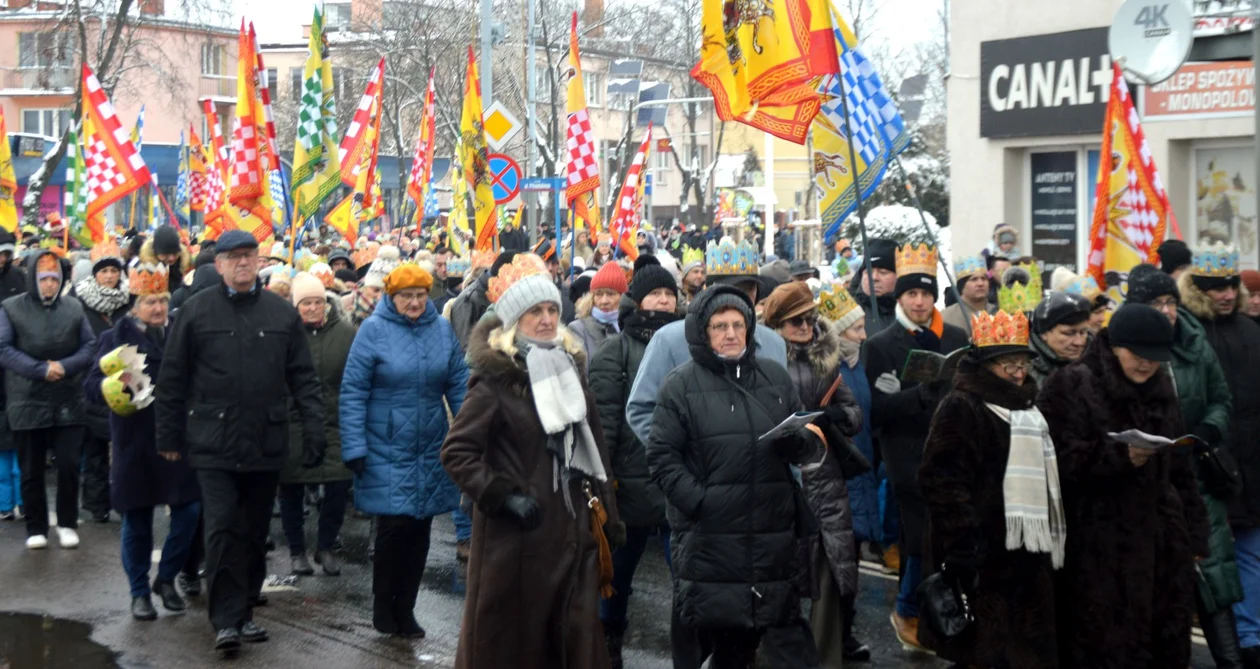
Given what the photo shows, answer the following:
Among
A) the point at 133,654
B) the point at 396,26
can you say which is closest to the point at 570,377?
the point at 133,654

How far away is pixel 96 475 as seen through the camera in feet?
40.5

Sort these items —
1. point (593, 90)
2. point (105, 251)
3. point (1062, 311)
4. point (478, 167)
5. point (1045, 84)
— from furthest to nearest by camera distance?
point (593, 90) < point (1045, 84) < point (478, 167) < point (105, 251) < point (1062, 311)

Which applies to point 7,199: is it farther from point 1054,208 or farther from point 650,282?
point 650,282

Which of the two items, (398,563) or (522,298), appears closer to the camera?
(522,298)

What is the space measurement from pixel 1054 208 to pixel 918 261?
10.2 meters

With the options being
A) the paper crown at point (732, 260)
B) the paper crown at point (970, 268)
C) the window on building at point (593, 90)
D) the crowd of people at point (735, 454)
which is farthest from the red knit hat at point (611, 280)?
the window on building at point (593, 90)

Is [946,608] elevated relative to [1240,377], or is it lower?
lower

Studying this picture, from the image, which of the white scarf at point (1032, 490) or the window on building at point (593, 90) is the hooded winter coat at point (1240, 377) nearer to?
the white scarf at point (1032, 490)

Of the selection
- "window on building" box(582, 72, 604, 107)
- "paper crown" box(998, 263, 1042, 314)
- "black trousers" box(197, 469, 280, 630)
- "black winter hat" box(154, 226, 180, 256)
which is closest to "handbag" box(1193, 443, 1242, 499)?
"paper crown" box(998, 263, 1042, 314)

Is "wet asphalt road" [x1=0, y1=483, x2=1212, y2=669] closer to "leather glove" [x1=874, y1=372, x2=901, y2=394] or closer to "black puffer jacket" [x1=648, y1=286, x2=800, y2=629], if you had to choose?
"leather glove" [x1=874, y1=372, x2=901, y2=394]

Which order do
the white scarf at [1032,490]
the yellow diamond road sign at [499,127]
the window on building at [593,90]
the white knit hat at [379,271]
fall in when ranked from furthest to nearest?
the window on building at [593,90]
the yellow diamond road sign at [499,127]
the white knit hat at [379,271]
the white scarf at [1032,490]

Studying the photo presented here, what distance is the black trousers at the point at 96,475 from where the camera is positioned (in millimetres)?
12273

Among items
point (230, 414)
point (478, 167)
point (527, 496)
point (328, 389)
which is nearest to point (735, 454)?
point (527, 496)

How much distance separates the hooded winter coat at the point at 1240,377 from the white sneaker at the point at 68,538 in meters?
7.53
